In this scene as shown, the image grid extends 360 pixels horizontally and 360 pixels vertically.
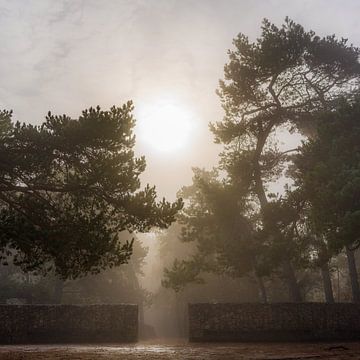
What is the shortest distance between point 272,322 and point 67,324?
11.1m

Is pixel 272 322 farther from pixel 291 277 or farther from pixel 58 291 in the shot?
pixel 58 291

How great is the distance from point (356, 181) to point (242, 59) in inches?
507

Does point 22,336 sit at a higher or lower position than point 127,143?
lower

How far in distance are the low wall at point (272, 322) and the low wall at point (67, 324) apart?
13.1 feet

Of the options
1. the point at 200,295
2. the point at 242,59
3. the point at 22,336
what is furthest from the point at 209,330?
the point at 200,295

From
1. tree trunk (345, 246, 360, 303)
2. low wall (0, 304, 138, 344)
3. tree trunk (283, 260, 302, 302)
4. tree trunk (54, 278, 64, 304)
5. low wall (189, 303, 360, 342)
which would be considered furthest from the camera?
tree trunk (54, 278, 64, 304)

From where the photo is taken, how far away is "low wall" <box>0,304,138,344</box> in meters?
20.0

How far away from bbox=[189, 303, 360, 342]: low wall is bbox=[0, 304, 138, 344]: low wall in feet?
13.1

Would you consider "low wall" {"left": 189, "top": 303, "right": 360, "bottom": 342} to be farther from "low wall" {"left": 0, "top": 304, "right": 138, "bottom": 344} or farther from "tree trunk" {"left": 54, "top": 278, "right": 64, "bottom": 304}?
"tree trunk" {"left": 54, "top": 278, "right": 64, "bottom": 304}

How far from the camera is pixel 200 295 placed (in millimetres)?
42719

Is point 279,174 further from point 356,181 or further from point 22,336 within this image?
point 22,336

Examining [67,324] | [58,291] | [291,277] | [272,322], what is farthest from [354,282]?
[58,291]

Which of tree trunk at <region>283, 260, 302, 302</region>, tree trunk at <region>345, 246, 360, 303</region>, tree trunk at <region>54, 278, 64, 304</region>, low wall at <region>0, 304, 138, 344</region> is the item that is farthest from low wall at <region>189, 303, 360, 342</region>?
tree trunk at <region>54, 278, 64, 304</region>

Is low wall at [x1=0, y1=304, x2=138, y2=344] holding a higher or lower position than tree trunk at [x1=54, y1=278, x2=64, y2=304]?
lower
